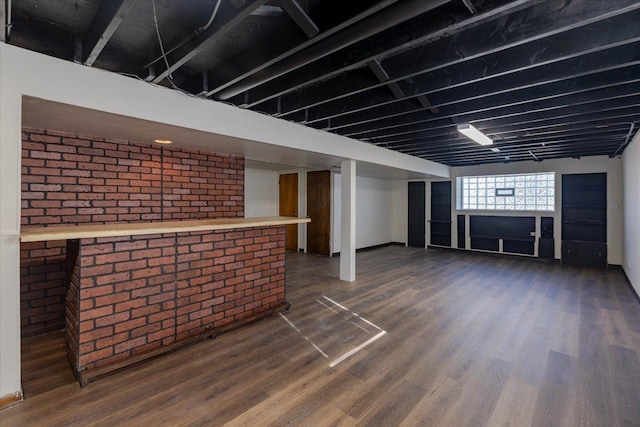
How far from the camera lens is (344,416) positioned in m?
1.98

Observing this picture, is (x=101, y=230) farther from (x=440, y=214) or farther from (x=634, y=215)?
(x=440, y=214)

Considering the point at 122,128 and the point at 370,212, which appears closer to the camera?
the point at 122,128

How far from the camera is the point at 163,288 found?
2824mm

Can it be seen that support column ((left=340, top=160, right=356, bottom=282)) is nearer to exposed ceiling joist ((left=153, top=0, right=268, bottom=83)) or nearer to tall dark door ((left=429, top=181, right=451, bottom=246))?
exposed ceiling joist ((left=153, top=0, right=268, bottom=83))

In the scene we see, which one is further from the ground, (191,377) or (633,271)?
(633,271)

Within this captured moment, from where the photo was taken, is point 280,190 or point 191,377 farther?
point 280,190

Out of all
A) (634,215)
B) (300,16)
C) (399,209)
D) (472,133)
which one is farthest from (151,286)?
→ (399,209)

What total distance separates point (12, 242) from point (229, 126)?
2.00m

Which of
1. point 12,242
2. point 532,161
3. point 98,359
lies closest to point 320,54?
point 12,242

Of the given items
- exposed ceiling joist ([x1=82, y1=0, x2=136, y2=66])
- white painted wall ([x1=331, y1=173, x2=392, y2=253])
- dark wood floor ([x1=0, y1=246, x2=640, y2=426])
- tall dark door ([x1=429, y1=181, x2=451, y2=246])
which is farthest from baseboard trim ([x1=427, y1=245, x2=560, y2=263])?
exposed ceiling joist ([x1=82, y1=0, x2=136, y2=66])

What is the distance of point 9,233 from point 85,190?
5.32 feet

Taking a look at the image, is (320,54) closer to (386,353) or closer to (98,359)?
(386,353)

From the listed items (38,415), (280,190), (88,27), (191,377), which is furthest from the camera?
(280,190)

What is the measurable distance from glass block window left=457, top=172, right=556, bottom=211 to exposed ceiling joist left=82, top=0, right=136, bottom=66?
8.54m
